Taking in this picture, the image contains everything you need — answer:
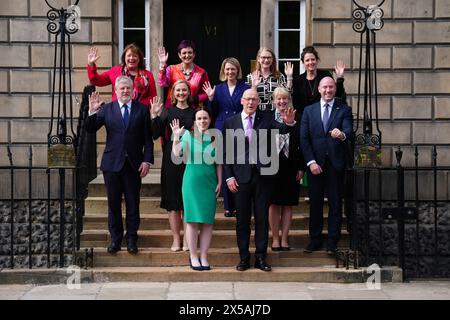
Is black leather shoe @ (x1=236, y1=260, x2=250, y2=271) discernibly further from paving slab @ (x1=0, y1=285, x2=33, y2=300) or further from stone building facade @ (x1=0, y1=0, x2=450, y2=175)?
stone building facade @ (x1=0, y1=0, x2=450, y2=175)

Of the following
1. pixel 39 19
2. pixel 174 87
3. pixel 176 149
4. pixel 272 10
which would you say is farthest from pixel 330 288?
pixel 39 19

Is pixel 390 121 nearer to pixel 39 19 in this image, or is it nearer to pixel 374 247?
pixel 374 247

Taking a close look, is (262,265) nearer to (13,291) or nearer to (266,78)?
(266,78)

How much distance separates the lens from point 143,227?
401 inches

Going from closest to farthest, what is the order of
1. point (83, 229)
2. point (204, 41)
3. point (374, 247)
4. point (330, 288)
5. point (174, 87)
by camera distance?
point (330, 288), point (174, 87), point (83, 229), point (374, 247), point (204, 41)

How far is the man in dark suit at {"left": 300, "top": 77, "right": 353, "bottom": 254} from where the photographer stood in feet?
31.2

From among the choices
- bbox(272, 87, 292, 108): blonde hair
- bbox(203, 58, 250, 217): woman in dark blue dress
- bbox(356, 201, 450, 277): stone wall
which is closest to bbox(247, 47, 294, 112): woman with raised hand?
bbox(203, 58, 250, 217): woman in dark blue dress

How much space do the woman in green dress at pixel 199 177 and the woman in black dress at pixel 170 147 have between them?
0.19 m

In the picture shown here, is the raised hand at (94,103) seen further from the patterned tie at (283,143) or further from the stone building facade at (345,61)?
the stone building facade at (345,61)

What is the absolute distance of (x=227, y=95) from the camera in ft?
32.7

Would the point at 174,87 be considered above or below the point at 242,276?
above

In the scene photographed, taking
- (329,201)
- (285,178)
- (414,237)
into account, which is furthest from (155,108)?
(414,237)

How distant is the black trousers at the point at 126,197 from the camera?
942cm

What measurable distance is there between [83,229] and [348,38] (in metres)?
4.93
